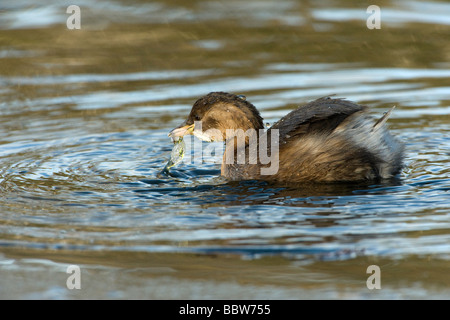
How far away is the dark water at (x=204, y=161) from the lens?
188 inches

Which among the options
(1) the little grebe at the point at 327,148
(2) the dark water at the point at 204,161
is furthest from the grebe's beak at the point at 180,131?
(1) the little grebe at the point at 327,148

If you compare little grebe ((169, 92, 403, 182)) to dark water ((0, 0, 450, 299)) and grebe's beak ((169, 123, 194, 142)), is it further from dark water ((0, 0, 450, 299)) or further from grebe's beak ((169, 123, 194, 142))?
grebe's beak ((169, 123, 194, 142))

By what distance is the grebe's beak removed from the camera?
7.68 metres

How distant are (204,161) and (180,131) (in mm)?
491

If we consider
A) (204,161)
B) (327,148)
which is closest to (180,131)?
(204,161)

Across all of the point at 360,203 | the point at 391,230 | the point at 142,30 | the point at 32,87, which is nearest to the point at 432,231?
the point at 391,230

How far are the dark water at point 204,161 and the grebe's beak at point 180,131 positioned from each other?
12.0 inches

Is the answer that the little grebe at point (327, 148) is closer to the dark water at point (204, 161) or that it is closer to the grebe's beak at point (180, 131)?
the dark water at point (204, 161)

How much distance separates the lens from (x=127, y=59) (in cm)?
1189

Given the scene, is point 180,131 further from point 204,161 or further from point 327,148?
point 327,148

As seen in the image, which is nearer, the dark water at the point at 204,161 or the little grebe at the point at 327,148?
the dark water at the point at 204,161

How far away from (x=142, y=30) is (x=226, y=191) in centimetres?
707

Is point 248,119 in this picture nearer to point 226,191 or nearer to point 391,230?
point 226,191
